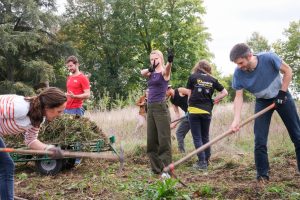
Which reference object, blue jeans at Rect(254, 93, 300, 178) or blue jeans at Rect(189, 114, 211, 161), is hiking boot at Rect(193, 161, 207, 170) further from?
blue jeans at Rect(254, 93, 300, 178)

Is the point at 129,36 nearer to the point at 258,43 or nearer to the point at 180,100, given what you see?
the point at 258,43

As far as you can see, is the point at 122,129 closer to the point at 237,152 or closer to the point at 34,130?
the point at 237,152

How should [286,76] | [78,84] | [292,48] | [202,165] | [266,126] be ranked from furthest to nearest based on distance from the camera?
[292,48] → [78,84] → [202,165] → [266,126] → [286,76]

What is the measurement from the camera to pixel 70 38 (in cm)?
3675

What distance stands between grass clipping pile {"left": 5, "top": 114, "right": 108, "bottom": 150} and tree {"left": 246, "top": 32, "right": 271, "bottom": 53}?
166 ft

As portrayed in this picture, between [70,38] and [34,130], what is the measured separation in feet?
110

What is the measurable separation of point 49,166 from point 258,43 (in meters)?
53.8

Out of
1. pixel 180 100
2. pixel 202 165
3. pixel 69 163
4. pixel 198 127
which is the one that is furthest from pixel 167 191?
pixel 180 100

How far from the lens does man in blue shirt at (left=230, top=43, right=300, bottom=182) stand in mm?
5102

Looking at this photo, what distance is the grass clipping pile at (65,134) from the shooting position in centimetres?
725

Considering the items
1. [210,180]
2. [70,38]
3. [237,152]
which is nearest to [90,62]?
[70,38]

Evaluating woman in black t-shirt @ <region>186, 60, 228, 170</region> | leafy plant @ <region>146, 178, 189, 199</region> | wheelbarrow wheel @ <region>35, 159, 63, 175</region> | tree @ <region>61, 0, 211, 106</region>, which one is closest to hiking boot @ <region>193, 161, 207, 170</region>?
woman in black t-shirt @ <region>186, 60, 228, 170</region>

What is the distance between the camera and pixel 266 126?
5.40m

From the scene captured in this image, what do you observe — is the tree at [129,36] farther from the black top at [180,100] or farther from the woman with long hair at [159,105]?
the woman with long hair at [159,105]
